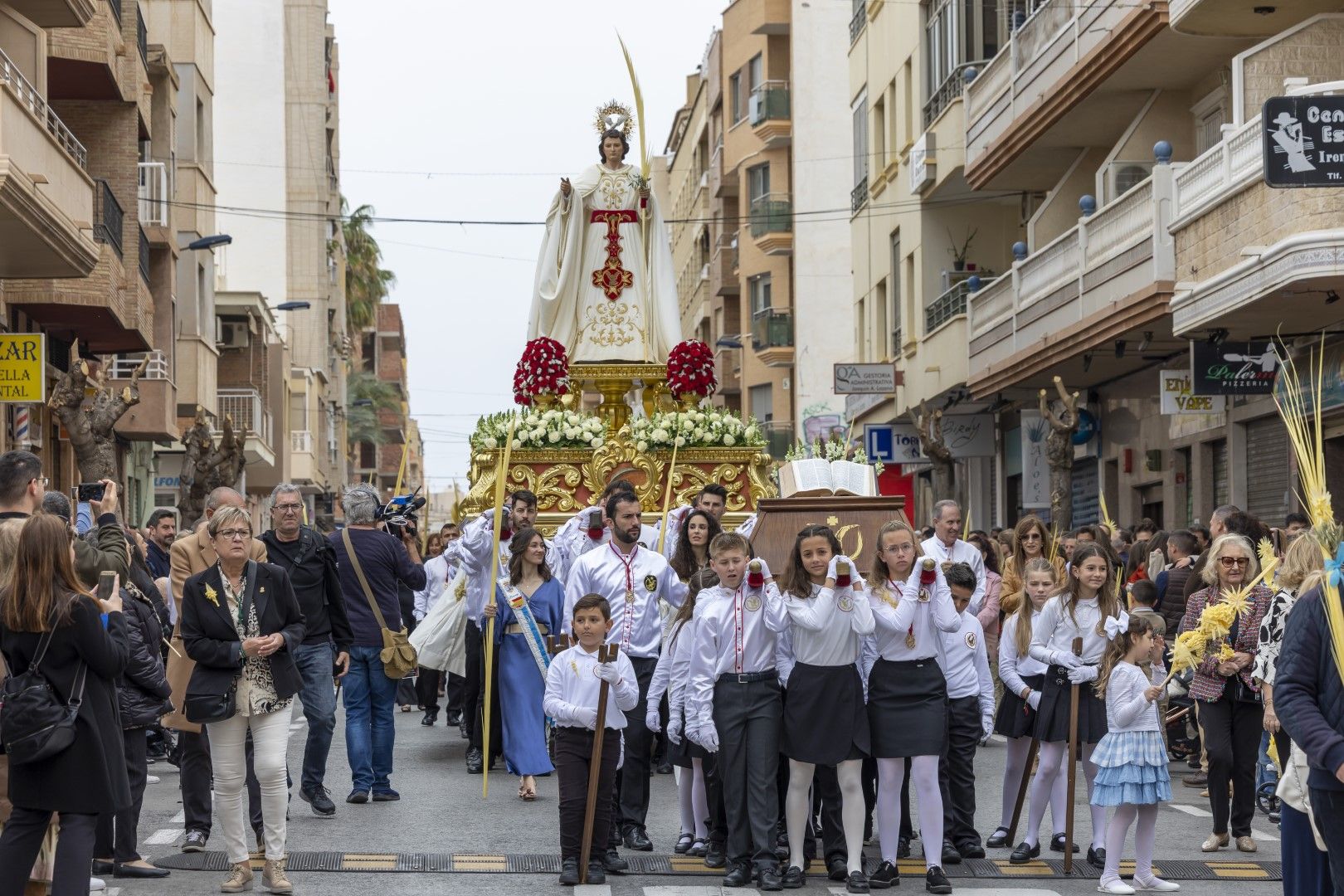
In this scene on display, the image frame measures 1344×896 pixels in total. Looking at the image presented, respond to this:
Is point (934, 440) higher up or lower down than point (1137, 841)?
higher up

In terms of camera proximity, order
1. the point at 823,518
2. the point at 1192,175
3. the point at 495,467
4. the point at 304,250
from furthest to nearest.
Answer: the point at 304,250 < the point at 1192,175 < the point at 495,467 < the point at 823,518

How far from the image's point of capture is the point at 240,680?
1018 cm

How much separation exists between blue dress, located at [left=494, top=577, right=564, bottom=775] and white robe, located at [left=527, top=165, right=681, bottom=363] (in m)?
6.69

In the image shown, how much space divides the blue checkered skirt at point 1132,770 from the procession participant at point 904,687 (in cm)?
82

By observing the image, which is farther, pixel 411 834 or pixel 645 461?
pixel 645 461

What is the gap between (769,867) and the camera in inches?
402

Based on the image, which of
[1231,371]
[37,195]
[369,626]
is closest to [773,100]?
[1231,371]

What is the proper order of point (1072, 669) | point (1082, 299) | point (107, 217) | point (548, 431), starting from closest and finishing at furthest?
point (1072, 669) < point (548, 431) < point (1082, 299) < point (107, 217)

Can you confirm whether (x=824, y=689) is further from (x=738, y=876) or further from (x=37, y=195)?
(x=37, y=195)

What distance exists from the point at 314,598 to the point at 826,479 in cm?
403

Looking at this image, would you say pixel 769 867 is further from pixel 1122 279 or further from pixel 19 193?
pixel 1122 279

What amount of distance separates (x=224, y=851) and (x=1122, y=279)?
561 inches

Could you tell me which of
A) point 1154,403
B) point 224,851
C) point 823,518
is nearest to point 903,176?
point 1154,403

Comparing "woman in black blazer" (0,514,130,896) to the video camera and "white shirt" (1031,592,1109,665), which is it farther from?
the video camera
